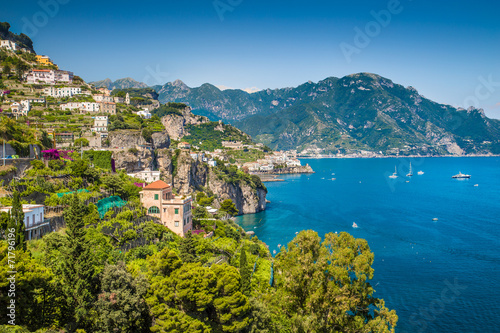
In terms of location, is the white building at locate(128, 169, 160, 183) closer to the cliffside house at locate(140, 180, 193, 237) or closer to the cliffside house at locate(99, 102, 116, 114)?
the cliffside house at locate(140, 180, 193, 237)

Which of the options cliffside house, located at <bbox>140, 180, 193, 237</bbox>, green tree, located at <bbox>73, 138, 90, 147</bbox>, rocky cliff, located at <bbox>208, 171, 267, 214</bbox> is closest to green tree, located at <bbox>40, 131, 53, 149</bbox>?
green tree, located at <bbox>73, 138, 90, 147</bbox>

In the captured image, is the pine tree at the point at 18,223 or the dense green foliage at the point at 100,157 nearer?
the pine tree at the point at 18,223

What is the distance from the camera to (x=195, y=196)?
5234 cm

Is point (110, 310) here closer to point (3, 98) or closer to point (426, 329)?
point (426, 329)

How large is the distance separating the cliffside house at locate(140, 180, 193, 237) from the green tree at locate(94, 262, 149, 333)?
12.3m

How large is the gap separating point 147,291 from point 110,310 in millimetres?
1647

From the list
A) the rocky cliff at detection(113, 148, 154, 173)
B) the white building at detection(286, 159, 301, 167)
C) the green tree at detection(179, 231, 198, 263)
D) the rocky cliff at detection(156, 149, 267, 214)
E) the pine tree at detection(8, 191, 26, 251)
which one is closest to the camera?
the pine tree at detection(8, 191, 26, 251)

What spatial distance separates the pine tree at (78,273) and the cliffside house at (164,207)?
12045 mm

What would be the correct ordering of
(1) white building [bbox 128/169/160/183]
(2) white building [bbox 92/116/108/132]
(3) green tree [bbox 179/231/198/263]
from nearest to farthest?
(3) green tree [bbox 179/231/198/263]
(1) white building [bbox 128/169/160/183]
(2) white building [bbox 92/116/108/132]

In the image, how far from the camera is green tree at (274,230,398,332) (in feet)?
49.3

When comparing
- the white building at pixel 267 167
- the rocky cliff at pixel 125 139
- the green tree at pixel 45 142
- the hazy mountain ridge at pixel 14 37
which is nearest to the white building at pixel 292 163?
the white building at pixel 267 167

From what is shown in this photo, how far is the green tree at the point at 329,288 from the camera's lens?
1503cm

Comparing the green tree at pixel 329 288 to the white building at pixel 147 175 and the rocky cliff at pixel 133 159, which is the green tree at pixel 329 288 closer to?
the white building at pixel 147 175

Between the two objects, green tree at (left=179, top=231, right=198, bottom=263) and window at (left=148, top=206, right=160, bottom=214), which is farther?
window at (left=148, top=206, right=160, bottom=214)
